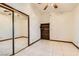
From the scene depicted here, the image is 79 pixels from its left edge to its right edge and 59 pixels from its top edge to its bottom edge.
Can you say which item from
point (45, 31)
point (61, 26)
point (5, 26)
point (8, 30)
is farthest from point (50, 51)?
point (45, 31)

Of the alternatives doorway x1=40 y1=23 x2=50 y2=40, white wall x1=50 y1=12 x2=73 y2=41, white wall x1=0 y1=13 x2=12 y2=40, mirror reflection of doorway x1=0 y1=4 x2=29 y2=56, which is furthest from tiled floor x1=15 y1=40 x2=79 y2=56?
doorway x1=40 y1=23 x2=50 y2=40

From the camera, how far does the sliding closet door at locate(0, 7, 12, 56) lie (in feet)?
11.3

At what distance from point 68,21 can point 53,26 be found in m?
1.37

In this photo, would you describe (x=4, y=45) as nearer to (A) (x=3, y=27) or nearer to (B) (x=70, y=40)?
(A) (x=3, y=27)

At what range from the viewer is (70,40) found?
285 inches

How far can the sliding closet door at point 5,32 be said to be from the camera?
11.3 ft

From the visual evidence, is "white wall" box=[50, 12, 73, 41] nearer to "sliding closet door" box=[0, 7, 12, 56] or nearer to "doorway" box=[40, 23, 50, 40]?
"doorway" box=[40, 23, 50, 40]

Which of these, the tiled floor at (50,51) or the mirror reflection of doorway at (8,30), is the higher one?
the mirror reflection of doorway at (8,30)

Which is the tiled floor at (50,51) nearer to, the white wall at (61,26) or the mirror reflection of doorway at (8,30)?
the mirror reflection of doorway at (8,30)

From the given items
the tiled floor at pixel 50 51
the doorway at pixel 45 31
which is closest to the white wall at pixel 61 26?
the doorway at pixel 45 31

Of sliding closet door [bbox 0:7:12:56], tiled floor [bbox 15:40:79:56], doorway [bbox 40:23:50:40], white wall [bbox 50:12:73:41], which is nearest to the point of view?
sliding closet door [bbox 0:7:12:56]

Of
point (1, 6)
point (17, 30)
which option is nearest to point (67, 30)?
point (17, 30)

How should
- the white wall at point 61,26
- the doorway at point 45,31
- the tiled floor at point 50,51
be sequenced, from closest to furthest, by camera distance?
the tiled floor at point 50,51
the white wall at point 61,26
the doorway at point 45,31

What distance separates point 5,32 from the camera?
3.67 meters
